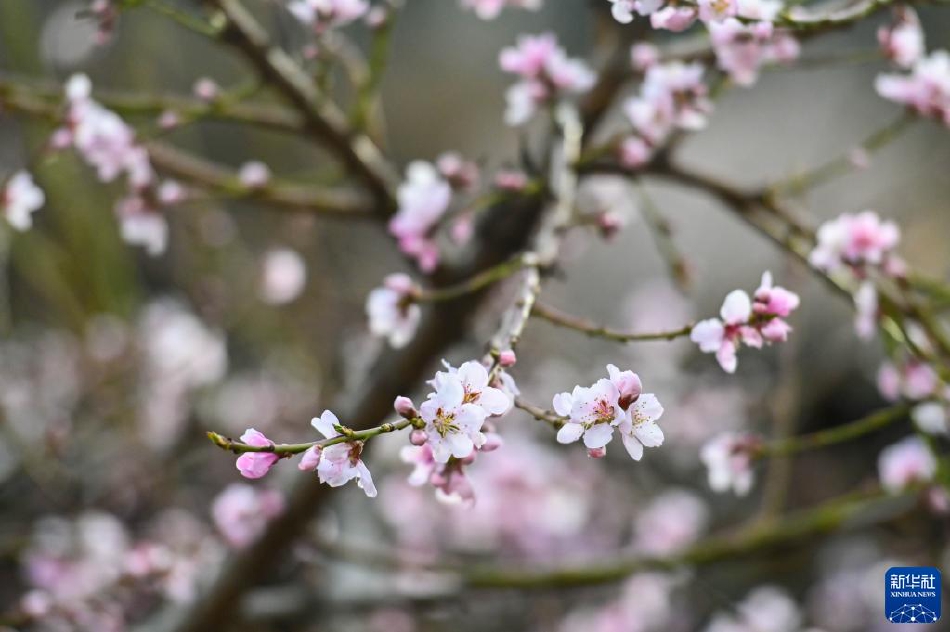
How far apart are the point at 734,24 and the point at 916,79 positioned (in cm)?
33

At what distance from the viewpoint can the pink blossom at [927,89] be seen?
3.30ft

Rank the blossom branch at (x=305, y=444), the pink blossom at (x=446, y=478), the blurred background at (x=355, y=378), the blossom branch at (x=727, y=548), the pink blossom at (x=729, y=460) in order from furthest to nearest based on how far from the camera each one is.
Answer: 1. the blurred background at (x=355, y=378)
2. the blossom branch at (x=727, y=548)
3. the pink blossom at (x=729, y=460)
4. the pink blossom at (x=446, y=478)
5. the blossom branch at (x=305, y=444)

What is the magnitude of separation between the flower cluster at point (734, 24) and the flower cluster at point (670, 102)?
5cm

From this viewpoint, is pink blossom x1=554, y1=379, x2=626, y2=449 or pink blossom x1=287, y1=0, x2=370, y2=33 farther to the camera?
pink blossom x1=287, y1=0, x2=370, y2=33

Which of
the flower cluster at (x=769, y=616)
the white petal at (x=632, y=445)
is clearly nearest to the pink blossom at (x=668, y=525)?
the flower cluster at (x=769, y=616)

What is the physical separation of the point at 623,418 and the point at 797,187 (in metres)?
0.62

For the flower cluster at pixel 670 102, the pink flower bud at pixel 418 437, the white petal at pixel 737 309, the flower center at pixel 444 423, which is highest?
the flower cluster at pixel 670 102

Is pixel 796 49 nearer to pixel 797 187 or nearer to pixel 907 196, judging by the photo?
pixel 797 187

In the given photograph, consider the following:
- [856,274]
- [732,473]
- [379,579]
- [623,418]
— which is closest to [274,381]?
[379,579]

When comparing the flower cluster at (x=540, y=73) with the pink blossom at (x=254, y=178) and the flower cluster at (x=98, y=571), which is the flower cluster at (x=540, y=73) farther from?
the flower cluster at (x=98, y=571)

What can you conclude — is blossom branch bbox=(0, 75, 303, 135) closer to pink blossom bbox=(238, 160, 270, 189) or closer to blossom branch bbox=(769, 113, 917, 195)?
pink blossom bbox=(238, 160, 270, 189)

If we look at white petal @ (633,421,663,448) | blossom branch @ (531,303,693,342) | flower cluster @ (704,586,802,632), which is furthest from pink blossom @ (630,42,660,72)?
flower cluster @ (704,586,802,632)

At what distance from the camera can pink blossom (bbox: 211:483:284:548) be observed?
1329 millimetres

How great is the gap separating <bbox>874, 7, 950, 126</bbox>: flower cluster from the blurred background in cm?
32
